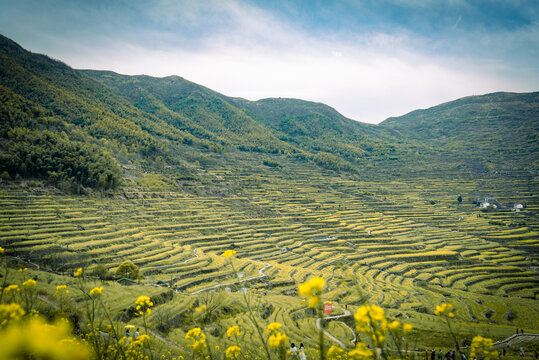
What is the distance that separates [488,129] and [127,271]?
17555 centimetres

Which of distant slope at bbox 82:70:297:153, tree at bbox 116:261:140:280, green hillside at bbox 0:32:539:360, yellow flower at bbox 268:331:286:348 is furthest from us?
distant slope at bbox 82:70:297:153

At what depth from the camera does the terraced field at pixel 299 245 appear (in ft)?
74.8

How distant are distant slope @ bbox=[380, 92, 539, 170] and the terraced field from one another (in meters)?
42.3

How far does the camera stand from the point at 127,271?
2081cm

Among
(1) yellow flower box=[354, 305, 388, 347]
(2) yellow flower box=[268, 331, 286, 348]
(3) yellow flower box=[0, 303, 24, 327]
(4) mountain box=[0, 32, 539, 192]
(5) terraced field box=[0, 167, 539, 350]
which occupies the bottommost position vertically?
(5) terraced field box=[0, 167, 539, 350]

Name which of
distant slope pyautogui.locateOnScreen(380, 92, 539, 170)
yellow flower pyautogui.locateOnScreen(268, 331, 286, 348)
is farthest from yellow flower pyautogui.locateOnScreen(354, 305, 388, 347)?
distant slope pyautogui.locateOnScreen(380, 92, 539, 170)

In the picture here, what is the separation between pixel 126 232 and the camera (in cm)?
3147

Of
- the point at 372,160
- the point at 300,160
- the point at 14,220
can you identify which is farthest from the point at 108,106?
the point at 372,160

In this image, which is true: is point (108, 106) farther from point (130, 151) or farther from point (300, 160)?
point (300, 160)

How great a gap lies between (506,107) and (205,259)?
20938 cm

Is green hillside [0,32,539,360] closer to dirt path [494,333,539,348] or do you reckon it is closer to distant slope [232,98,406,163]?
dirt path [494,333,539,348]

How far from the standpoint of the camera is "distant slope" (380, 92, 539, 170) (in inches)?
3863

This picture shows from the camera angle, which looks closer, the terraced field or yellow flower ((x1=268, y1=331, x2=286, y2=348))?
yellow flower ((x1=268, y1=331, x2=286, y2=348))

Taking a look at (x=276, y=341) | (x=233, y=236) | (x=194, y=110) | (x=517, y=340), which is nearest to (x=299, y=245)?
(x=233, y=236)
